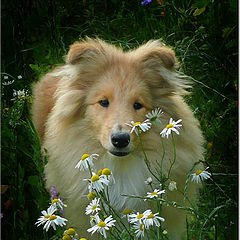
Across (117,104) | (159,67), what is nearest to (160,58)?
(159,67)

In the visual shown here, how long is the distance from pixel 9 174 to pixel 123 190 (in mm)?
853

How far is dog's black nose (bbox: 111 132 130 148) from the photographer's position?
2.85 m

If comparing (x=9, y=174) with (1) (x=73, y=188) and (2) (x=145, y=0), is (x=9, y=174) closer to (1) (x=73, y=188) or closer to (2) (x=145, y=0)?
(1) (x=73, y=188)

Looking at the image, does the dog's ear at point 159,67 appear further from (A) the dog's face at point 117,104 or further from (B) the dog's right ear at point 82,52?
(B) the dog's right ear at point 82,52

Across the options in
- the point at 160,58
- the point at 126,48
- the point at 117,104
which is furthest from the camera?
the point at 126,48

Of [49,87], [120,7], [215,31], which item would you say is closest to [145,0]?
[120,7]

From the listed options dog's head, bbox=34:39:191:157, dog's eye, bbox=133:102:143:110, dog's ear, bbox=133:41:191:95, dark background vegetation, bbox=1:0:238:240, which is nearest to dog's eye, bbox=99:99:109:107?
dog's head, bbox=34:39:191:157

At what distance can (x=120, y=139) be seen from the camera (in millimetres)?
2855

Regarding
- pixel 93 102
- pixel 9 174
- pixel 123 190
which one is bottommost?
pixel 123 190

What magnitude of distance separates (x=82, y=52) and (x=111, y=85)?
365mm

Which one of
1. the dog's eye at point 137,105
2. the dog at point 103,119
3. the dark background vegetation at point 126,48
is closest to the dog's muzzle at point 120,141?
the dog at point 103,119

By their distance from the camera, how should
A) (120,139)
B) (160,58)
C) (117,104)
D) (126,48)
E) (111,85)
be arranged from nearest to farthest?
(120,139) < (117,104) < (111,85) < (160,58) < (126,48)

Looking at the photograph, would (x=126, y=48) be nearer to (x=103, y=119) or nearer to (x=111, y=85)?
(x=111, y=85)

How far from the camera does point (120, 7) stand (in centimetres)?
532
